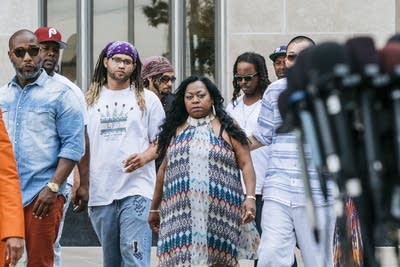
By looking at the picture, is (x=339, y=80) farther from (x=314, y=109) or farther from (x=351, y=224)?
(x=351, y=224)

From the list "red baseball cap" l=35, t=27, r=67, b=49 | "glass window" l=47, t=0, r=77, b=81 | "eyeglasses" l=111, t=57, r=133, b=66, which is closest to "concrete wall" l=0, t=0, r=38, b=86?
"glass window" l=47, t=0, r=77, b=81

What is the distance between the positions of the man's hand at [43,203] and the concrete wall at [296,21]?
25.5 feet

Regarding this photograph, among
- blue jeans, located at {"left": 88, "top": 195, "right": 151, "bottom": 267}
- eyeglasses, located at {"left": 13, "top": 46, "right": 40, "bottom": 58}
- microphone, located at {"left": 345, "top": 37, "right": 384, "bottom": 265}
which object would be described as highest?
eyeglasses, located at {"left": 13, "top": 46, "right": 40, "bottom": 58}

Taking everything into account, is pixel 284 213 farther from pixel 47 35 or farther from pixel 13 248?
pixel 47 35

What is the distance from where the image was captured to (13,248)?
7.05 meters

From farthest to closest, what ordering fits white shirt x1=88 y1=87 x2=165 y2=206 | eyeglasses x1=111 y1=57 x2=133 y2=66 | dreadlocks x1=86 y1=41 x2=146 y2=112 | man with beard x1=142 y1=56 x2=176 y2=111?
1. man with beard x1=142 y1=56 x2=176 y2=111
2. eyeglasses x1=111 y1=57 x2=133 y2=66
3. dreadlocks x1=86 y1=41 x2=146 y2=112
4. white shirt x1=88 y1=87 x2=165 y2=206

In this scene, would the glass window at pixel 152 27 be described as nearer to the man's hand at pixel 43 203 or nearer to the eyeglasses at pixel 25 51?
the eyeglasses at pixel 25 51

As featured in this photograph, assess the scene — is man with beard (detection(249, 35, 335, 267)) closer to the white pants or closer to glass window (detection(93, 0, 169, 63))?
the white pants

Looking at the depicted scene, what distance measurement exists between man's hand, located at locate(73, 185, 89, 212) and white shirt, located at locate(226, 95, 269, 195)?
75.1 inches

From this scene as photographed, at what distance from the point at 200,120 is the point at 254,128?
1.35 m

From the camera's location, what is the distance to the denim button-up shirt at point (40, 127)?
28.5 ft

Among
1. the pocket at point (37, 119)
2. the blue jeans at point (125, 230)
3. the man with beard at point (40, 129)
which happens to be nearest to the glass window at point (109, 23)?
the blue jeans at point (125, 230)

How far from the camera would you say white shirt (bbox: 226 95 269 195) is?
1109 cm

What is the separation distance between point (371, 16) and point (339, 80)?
40.8 feet
